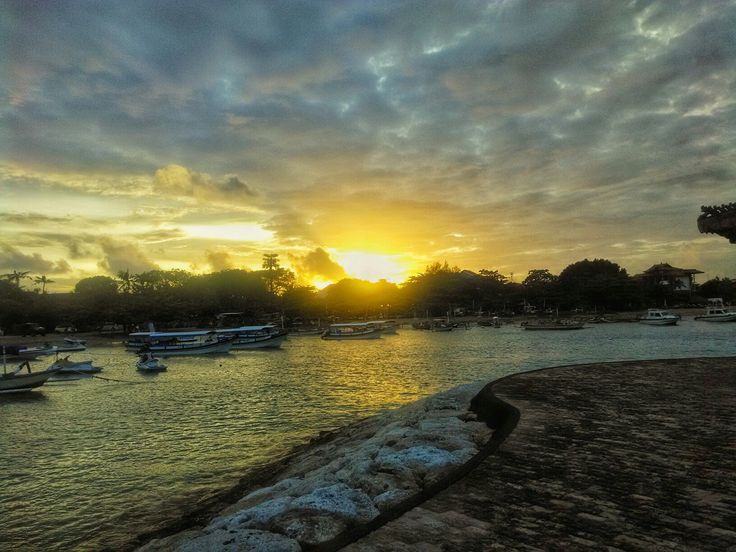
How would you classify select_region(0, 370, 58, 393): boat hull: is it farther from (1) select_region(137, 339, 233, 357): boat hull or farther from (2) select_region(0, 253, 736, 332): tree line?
(2) select_region(0, 253, 736, 332): tree line

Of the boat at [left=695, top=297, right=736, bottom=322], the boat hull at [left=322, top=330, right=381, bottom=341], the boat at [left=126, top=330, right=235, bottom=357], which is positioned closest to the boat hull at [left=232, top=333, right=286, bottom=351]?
the boat at [left=126, top=330, right=235, bottom=357]

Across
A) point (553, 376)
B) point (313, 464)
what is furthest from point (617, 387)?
point (313, 464)

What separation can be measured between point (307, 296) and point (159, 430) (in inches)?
3811

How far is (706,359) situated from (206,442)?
18.3 meters

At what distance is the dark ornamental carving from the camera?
30.3ft

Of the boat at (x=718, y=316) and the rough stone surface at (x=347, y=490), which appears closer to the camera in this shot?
the rough stone surface at (x=347, y=490)

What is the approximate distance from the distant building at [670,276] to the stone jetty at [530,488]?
13175cm

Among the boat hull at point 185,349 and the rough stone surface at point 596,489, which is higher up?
the rough stone surface at point 596,489

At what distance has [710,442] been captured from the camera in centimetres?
700

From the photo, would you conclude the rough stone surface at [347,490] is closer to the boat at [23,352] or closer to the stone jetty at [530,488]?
the stone jetty at [530,488]

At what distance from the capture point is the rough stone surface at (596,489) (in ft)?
14.2

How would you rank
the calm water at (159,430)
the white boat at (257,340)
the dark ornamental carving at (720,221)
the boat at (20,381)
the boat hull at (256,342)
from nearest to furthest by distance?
the dark ornamental carving at (720,221) < the calm water at (159,430) < the boat at (20,381) < the boat hull at (256,342) < the white boat at (257,340)

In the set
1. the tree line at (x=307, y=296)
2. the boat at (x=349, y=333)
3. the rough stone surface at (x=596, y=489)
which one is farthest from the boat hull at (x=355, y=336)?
the rough stone surface at (x=596, y=489)

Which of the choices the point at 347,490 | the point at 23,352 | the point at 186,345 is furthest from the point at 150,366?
the point at 347,490
